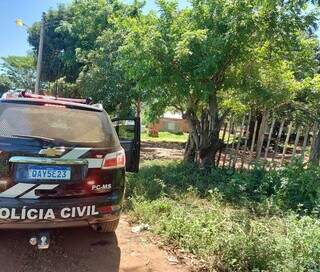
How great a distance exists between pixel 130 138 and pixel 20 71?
1486 inches

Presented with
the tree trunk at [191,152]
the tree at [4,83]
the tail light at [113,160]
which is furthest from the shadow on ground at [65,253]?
the tree at [4,83]

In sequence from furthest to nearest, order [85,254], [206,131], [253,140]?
1. [206,131]
2. [253,140]
3. [85,254]

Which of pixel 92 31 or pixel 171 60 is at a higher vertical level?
pixel 92 31

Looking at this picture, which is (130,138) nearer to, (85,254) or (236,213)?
(236,213)

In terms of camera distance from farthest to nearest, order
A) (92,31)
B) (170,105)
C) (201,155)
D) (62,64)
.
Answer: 1. (62,64)
2. (92,31)
3. (170,105)
4. (201,155)

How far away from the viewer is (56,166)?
389 cm

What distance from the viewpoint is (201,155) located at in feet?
29.0

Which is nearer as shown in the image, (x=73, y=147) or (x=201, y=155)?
(x=73, y=147)

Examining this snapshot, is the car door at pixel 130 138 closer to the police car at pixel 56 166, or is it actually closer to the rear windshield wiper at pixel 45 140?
the police car at pixel 56 166

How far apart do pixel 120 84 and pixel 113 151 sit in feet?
34.7

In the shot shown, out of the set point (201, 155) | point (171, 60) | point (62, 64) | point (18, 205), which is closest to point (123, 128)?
point (171, 60)

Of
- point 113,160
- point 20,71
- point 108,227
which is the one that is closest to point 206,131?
point 108,227

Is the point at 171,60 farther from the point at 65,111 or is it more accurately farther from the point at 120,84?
the point at 120,84

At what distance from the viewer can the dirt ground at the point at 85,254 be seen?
4062 mm
